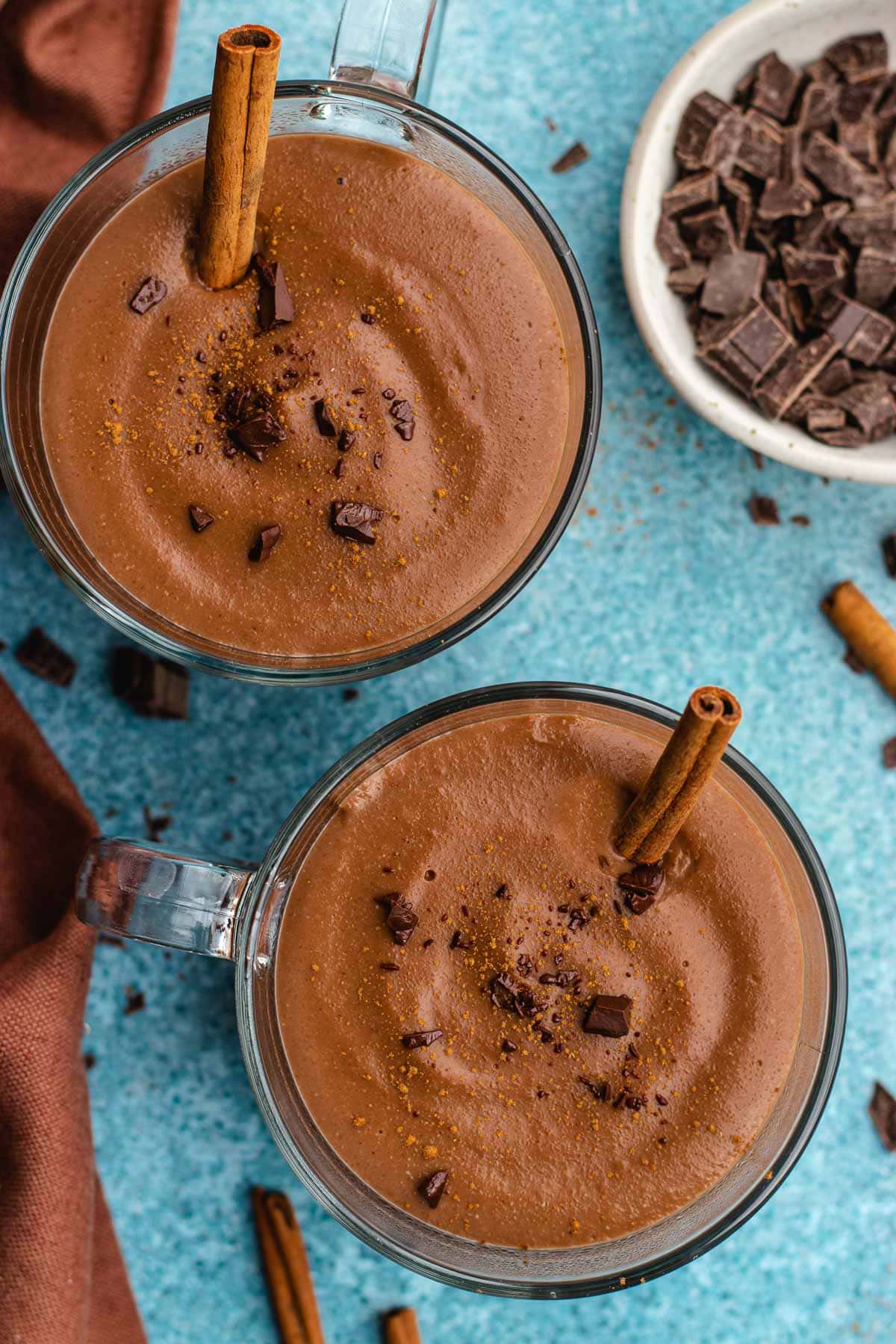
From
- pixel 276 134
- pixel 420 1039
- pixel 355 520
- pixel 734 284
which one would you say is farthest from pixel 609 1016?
pixel 276 134

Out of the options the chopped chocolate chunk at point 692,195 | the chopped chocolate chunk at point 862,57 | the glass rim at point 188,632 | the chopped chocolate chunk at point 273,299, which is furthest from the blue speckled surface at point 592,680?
the chopped chocolate chunk at point 273,299

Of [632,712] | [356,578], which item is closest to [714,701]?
[632,712]

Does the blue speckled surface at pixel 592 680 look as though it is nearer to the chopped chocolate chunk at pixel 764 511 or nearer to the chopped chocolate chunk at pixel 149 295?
the chopped chocolate chunk at pixel 764 511

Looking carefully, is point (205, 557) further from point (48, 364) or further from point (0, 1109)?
point (0, 1109)

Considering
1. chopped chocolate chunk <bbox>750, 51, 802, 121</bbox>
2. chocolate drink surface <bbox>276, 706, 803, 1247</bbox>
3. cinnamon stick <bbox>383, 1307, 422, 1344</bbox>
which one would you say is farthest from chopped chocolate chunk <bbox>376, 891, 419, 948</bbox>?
chopped chocolate chunk <bbox>750, 51, 802, 121</bbox>

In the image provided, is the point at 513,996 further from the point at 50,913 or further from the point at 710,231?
the point at 710,231
